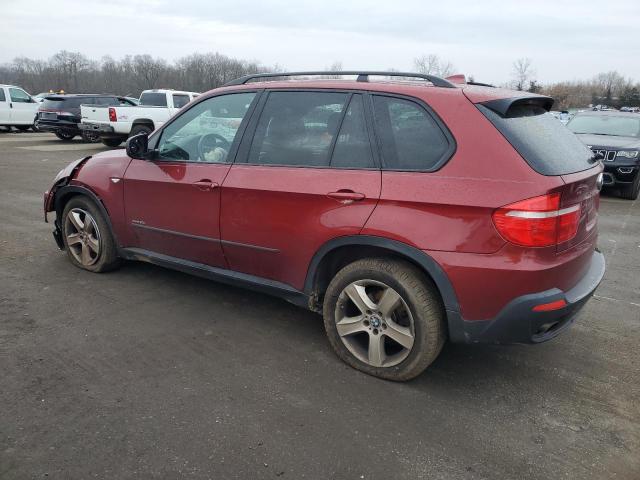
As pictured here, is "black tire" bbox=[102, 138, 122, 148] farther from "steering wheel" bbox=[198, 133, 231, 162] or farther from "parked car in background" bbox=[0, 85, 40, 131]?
"steering wheel" bbox=[198, 133, 231, 162]

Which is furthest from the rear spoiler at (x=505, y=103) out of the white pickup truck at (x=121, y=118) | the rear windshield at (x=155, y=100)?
the rear windshield at (x=155, y=100)

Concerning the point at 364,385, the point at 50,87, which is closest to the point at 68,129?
the point at 364,385

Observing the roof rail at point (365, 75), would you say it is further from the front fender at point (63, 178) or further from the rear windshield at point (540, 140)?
the front fender at point (63, 178)

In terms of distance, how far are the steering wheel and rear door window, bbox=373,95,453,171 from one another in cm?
124

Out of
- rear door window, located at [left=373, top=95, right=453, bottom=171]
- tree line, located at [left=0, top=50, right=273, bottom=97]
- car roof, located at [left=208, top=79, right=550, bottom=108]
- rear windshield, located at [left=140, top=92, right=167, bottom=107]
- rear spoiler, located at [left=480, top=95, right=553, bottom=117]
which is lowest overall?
rear door window, located at [left=373, top=95, right=453, bottom=171]

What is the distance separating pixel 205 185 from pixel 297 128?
0.81m

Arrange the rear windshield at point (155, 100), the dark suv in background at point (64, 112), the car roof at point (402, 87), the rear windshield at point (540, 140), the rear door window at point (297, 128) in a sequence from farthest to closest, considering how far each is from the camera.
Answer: the dark suv in background at point (64, 112)
the rear windshield at point (155, 100)
the rear door window at point (297, 128)
the car roof at point (402, 87)
the rear windshield at point (540, 140)

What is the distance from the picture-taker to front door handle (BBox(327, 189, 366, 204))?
121 inches

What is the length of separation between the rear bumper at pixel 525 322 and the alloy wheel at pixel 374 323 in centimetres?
30

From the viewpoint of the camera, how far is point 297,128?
3.49m

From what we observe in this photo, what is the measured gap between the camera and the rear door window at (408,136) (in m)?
2.94

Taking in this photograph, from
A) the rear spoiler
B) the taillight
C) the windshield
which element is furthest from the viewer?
the windshield

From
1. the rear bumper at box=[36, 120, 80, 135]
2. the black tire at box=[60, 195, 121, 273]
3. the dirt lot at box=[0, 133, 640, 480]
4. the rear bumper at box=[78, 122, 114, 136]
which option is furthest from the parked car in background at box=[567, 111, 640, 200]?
the rear bumper at box=[36, 120, 80, 135]

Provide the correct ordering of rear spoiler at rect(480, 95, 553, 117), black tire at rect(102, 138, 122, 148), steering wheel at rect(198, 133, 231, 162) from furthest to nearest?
black tire at rect(102, 138, 122, 148) < steering wheel at rect(198, 133, 231, 162) < rear spoiler at rect(480, 95, 553, 117)
